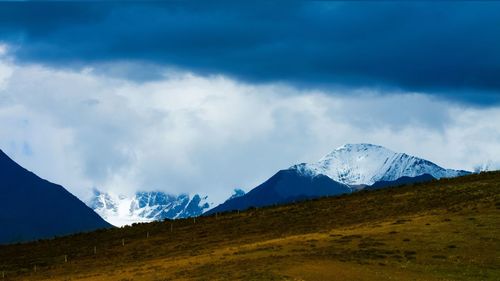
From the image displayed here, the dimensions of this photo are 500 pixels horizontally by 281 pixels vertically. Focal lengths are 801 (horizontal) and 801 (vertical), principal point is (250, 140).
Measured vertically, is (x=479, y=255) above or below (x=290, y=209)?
below

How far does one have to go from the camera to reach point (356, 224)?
10288 centimetres

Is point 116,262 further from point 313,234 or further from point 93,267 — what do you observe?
point 313,234

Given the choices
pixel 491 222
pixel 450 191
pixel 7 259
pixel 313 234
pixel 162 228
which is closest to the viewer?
pixel 491 222

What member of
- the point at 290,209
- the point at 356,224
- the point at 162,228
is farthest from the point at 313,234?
the point at 162,228

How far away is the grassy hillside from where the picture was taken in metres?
70.8

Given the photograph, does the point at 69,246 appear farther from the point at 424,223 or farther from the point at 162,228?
the point at 424,223

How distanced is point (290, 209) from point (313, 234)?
34952 millimetres

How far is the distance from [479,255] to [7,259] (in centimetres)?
8008

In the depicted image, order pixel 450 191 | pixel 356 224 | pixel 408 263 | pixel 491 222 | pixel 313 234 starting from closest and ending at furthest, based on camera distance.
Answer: pixel 408 263, pixel 491 222, pixel 313 234, pixel 356 224, pixel 450 191

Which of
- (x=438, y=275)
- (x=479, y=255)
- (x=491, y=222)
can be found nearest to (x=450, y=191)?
(x=491, y=222)

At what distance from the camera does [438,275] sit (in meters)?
67.1

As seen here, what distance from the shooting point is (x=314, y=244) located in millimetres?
85062

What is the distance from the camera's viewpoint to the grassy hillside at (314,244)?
70812mm

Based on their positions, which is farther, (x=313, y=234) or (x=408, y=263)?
(x=313, y=234)
